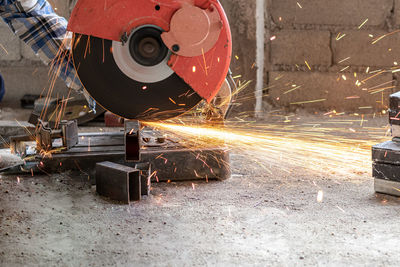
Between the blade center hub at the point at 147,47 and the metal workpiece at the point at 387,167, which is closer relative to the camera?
the metal workpiece at the point at 387,167

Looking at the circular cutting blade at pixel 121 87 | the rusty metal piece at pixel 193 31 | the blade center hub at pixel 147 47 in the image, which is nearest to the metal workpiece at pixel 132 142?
the circular cutting blade at pixel 121 87

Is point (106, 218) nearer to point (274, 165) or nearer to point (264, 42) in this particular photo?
point (274, 165)

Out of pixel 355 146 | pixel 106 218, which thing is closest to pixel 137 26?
pixel 106 218

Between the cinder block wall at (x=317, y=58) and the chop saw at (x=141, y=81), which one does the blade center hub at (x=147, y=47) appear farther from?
the cinder block wall at (x=317, y=58)

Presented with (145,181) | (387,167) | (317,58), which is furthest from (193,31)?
(317,58)

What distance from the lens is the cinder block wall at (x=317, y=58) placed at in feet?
A: 13.8

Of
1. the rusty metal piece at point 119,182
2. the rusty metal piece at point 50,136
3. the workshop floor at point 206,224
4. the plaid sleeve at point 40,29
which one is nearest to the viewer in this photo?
the workshop floor at point 206,224

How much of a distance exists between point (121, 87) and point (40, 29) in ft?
2.17

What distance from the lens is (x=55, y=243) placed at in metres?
1.78

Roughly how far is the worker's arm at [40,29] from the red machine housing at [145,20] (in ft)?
1.32

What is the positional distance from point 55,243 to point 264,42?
9.59 feet

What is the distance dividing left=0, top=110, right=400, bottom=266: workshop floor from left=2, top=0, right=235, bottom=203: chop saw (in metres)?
0.08

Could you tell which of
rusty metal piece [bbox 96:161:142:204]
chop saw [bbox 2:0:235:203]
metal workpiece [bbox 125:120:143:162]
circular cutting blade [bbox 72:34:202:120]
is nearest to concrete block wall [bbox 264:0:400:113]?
chop saw [bbox 2:0:235:203]

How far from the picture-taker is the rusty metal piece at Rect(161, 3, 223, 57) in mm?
2271
